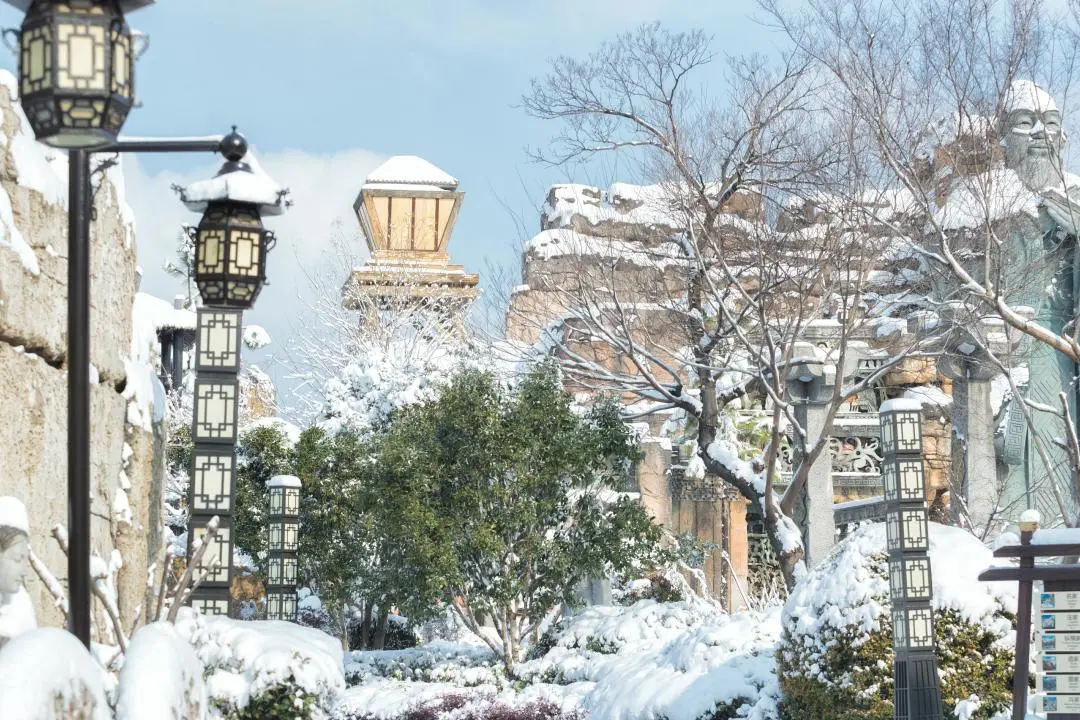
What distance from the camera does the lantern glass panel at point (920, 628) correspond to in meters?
10.4

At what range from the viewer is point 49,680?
11.9 ft

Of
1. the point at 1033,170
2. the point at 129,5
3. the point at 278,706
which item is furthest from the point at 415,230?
the point at 129,5

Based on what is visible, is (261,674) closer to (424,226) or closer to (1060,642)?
Answer: (1060,642)

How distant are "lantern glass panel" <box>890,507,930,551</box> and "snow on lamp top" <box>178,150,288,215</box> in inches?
206

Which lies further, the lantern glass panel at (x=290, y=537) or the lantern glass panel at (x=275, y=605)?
the lantern glass panel at (x=275, y=605)

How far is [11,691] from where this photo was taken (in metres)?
3.44

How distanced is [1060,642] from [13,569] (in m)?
6.30

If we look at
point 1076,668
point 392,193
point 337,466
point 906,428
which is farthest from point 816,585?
point 392,193

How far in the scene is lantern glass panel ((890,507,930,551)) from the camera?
10969 millimetres

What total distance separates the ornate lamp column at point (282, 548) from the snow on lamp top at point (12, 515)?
11713 mm

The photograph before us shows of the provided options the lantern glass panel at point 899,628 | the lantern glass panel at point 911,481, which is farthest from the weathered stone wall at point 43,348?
the lantern glass panel at point 911,481

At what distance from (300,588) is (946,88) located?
1448 centimetres

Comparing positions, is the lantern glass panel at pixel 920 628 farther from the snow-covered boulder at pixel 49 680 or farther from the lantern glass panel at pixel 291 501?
the lantern glass panel at pixel 291 501

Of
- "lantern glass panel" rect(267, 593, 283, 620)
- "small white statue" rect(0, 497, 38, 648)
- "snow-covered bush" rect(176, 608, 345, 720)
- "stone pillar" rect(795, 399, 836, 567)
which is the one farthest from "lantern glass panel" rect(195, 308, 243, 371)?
"lantern glass panel" rect(267, 593, 283, 620)
